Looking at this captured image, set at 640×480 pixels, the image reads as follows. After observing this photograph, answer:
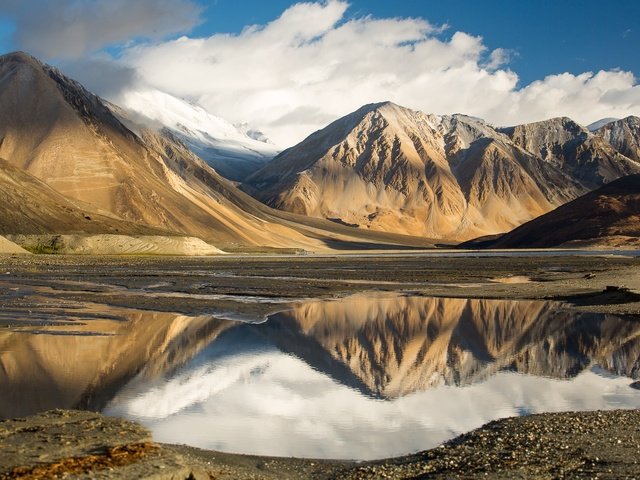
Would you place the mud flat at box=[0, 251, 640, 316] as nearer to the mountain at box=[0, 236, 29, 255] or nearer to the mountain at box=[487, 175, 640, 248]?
the mountain at box=[0, 236, 29, 255]

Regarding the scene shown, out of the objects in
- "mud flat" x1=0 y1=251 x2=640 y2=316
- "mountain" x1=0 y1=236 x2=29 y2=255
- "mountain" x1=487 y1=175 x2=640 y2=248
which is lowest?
"mountain" x1=0 y1=236 x2=29 y2=255

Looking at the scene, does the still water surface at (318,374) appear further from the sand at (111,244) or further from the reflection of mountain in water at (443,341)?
the sand at (111,244)

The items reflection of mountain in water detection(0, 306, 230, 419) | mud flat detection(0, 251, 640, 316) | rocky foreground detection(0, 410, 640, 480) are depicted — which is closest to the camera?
rocky foreground detection(0, 410, 640, 480)

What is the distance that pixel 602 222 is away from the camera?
598 feet

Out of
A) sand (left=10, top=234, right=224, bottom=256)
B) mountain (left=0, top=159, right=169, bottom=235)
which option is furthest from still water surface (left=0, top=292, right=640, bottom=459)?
mountain (left=0, top=159, right=169, bottom=235)

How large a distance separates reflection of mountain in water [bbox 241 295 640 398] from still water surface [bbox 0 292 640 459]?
85 millimetres

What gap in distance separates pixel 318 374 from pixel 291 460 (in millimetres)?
8927

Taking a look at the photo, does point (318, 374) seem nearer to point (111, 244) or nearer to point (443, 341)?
point (443, 341)

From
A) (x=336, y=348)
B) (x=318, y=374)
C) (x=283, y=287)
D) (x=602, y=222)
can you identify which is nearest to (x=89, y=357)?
(x=318, y=374)

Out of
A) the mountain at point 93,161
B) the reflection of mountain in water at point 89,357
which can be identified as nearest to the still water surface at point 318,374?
the reflection of mountain in water at point 89,357

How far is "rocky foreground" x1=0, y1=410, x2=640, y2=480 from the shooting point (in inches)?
410

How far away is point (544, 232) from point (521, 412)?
626 ft

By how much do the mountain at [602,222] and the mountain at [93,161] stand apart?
6602 cm

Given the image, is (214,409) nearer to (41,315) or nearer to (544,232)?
(41,315)
